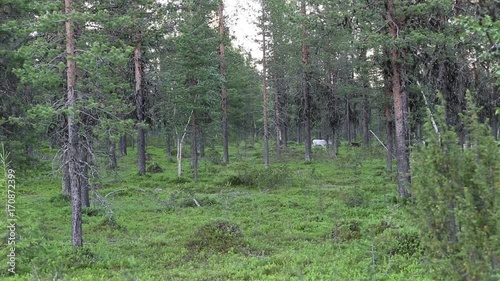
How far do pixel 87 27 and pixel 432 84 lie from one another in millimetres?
11464

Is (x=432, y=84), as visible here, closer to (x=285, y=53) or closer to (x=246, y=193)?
(x=246, y=193)

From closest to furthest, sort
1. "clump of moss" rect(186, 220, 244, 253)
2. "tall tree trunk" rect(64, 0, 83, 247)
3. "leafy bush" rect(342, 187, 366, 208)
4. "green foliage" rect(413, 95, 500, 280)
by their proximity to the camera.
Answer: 1. "green foliage" rect(413, 95, 500, 280)
2. "tall tree trunk" rect(64, 0, 83, 247)
3. "clump of moss" rect(186, 220, 244, 253)
4. "leafy bush" rect(342, 187, 366, 208)

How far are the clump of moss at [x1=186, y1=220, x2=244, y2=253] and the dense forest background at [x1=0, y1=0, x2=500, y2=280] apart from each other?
298 centimetres

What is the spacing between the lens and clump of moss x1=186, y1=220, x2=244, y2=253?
11.2 m

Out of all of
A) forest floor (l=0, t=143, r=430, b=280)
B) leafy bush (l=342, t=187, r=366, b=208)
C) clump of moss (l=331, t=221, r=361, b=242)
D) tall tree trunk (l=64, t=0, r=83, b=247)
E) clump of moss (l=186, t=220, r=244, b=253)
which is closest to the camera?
forest floor (l=0, t=143, r=430, b=280)

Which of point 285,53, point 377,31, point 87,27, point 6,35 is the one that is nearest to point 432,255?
point 87,27

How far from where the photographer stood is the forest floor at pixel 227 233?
902 cm

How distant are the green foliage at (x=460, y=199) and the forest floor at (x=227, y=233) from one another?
12.6 inches

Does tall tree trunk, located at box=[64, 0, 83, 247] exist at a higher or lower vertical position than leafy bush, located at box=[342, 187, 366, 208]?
higher

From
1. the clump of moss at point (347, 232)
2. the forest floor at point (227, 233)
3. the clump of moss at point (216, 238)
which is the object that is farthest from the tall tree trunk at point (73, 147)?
the clump of moss at point (347, 232)

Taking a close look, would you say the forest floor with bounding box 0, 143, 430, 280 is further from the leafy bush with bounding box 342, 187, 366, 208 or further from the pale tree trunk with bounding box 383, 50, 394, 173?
the pale tree trunk with bounding box 383, 50, 394, 173

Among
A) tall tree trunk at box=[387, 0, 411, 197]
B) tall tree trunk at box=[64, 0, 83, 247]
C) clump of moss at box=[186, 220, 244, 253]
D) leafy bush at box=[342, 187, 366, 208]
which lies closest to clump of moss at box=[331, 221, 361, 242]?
clump of moss at box=[186, 220, 244, 253]

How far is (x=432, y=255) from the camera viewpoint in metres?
4.23

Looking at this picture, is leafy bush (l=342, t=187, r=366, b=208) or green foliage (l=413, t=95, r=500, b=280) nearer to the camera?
green foliage (l=413, t=95, r=500, b=280)
